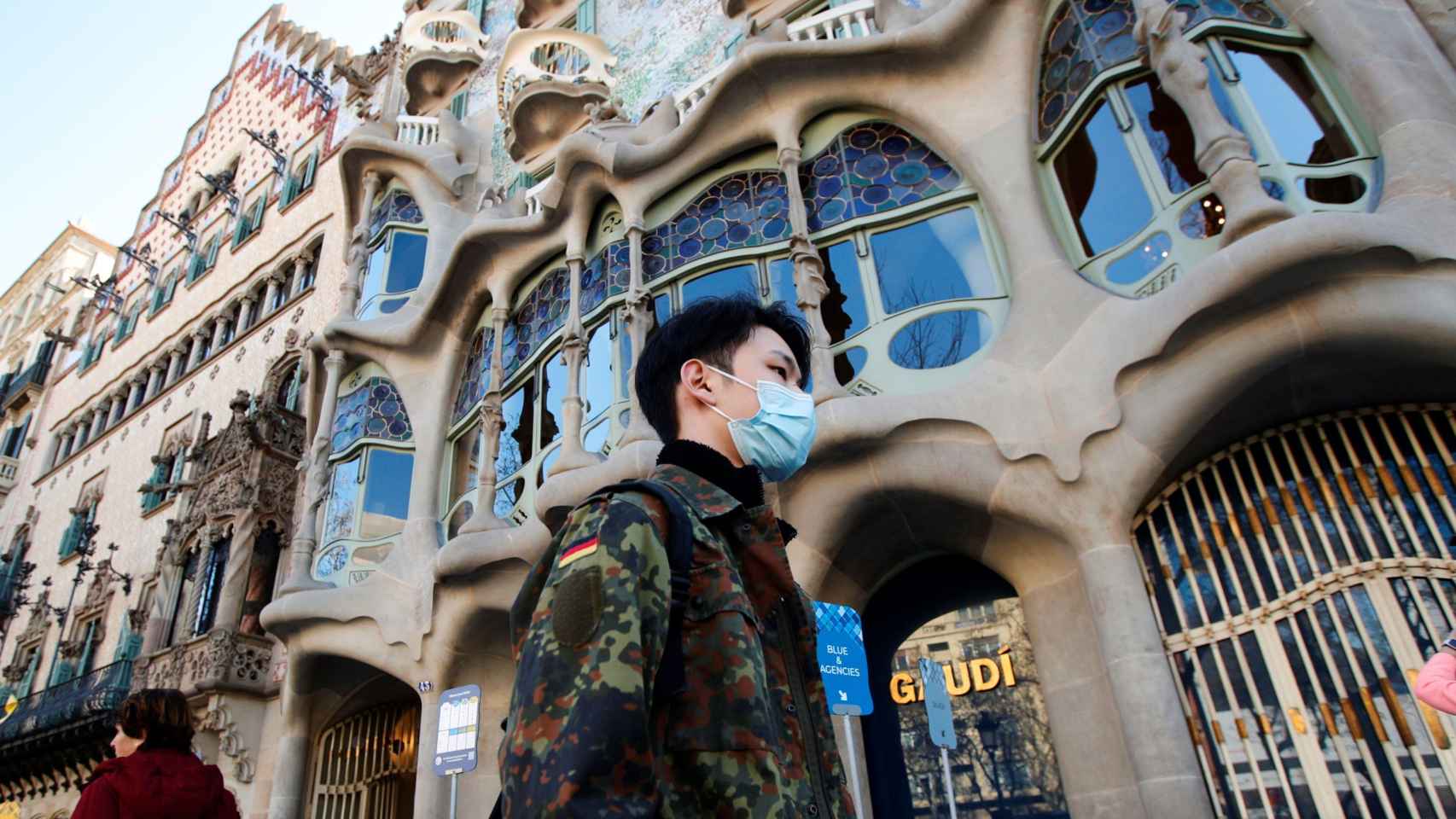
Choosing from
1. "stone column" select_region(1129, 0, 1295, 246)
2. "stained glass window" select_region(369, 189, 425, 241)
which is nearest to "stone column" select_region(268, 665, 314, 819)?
"stained glass window" select_region(369, 189, 425, 241)

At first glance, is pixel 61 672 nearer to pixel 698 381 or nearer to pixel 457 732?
pixel 457 732

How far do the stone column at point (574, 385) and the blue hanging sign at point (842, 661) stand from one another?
303 centimetres

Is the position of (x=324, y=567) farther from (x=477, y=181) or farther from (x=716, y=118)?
(x=716, y=118)

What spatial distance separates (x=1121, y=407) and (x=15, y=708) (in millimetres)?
21177

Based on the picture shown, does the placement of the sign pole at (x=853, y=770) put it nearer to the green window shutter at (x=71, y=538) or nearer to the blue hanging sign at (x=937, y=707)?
the blue hanging sign at (x=937, y=707)

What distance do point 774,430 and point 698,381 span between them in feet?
0.77

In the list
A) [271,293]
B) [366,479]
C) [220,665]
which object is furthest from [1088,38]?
[271,293]

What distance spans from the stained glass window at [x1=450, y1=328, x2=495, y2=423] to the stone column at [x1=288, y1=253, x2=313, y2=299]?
7.83 m

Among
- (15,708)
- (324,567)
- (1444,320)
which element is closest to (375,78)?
(324,567)

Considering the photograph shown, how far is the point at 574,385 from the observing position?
836 centimetres

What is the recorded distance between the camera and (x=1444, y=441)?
521 centimetres

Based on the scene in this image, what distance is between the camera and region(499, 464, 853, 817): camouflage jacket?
3.54ft

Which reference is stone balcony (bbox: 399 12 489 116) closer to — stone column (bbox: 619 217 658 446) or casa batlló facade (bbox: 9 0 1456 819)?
casa batlló facade (bbox: 9 0 1456 819)

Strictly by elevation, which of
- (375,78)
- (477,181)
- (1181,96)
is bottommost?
(1181,96)
